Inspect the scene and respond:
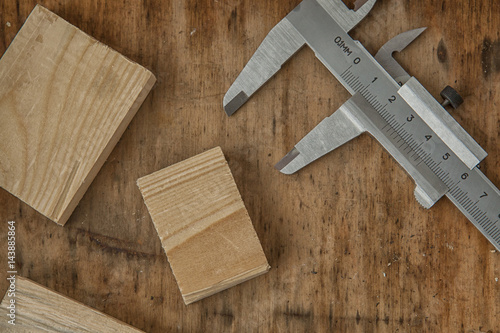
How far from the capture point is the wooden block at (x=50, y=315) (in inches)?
49.8

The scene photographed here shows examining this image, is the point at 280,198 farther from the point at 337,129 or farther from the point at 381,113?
the point at 381,113

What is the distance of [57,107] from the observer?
128cm

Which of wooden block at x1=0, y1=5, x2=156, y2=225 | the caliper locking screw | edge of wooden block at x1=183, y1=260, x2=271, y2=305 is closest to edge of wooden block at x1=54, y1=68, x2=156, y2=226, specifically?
wooden block at x1=0, y1=5, x2=156, y2=225

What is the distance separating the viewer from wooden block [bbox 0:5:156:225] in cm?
127

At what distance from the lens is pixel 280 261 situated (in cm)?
130

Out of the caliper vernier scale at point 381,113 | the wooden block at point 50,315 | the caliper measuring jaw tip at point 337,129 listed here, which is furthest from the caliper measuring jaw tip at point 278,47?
the wooden block at point 50,315

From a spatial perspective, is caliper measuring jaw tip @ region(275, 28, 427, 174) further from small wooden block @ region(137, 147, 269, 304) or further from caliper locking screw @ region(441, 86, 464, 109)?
small wooden block @ region(137, 147, 269, 304)

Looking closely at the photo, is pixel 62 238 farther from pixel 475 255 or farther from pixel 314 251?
pixel 475 255

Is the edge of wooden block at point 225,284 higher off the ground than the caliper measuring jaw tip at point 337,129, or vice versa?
the caliper measuring jaw tip at point 337,129

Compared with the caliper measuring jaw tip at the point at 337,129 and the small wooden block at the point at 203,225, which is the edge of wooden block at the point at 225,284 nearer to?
the small wooden block at the point at 203,225

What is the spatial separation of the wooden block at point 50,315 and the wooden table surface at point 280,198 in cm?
5

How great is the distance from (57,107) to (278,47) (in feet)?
2.19

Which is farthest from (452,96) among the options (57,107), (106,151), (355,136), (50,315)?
(50,315)

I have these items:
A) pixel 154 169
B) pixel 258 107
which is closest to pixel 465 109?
pixel 258 107
